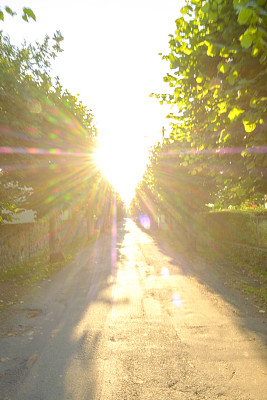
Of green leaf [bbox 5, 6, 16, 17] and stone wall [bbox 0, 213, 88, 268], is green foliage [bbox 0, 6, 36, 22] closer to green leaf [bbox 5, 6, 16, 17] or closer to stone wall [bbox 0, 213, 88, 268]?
green leaf [bbox 5, 6, 16, 17]

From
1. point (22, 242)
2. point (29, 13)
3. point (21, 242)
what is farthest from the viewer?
point (22, 242)

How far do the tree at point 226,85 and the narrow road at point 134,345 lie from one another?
121 inches

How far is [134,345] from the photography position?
480 centimetres

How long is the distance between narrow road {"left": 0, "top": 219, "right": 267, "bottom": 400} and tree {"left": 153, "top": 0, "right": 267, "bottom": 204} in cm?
307

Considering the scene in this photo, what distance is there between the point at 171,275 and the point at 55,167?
272 inches

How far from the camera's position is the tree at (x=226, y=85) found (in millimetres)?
4262

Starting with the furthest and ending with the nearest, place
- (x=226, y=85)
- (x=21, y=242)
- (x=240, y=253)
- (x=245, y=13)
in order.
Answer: (x=21, y=242) → (x=240, y=253) → (x=226, y=85) → (x=245, y=13)

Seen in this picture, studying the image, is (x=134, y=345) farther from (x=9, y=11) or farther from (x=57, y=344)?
(x=9, y=11)

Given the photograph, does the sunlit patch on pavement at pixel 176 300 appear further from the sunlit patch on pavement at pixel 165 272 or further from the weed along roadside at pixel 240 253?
the sunlit patch on pavement at pixel 165 272

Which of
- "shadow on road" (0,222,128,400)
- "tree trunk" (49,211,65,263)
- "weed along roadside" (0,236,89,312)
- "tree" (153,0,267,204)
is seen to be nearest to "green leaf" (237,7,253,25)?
"tree" (153,0,267,204)

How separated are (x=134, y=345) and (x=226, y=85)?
487 centimetres

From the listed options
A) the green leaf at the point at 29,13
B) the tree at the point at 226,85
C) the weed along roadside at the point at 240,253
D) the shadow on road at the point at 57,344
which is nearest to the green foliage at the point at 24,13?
the green leaf at the point at 29,13

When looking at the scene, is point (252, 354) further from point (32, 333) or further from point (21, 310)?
point (21, 310)

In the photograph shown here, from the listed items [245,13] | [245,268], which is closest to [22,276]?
[245,268]
